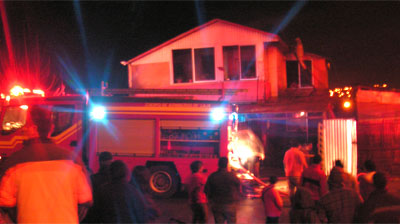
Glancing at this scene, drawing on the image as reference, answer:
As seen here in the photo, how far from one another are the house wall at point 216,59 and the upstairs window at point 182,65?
0.21 metres

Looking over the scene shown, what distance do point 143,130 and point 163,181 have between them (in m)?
1.58

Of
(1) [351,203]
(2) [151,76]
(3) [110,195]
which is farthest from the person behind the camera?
(2) [151,76]

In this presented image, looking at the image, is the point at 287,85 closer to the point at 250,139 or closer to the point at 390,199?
the point at 250,139

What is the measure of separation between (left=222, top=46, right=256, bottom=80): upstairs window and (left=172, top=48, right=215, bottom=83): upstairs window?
0.69 metres

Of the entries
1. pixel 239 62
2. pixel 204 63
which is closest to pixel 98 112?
pixel 204 63

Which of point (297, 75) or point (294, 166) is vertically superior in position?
point (297, 75)

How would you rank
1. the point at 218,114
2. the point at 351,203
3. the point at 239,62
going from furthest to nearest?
the point at 239,62
the point at 218,114
the point at 351,203

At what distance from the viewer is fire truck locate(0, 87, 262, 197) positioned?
9.47 metres

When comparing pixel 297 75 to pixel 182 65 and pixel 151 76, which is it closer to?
pixel 182 65

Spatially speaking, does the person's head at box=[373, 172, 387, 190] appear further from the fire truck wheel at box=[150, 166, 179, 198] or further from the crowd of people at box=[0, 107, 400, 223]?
the fire truck wheel at box=[150, 166, 179, 198]

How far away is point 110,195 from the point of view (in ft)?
11.8

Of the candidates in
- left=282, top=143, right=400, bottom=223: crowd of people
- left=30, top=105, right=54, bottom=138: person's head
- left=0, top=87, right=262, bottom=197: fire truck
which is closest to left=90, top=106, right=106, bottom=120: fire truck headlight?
left=0, top=87, right=262, bottom=197: fire truck

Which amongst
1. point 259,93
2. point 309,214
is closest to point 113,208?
point 309,214

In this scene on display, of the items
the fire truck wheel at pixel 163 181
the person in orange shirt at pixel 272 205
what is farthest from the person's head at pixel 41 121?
the fire truck wheel at pixel 163 181
